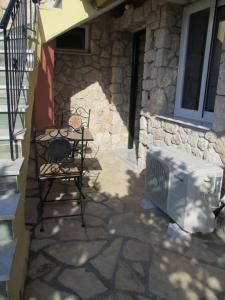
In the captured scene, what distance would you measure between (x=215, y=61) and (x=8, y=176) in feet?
8.95

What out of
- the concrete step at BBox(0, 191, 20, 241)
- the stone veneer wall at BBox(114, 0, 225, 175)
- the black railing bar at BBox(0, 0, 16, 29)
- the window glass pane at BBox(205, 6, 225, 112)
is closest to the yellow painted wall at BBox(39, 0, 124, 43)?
the stone veneer wall at BBox(114, 0, 225, 175)

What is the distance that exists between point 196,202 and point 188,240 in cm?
40

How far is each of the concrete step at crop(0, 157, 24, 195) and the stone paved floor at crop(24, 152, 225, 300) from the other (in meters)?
0.76

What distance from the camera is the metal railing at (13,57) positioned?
186 cm

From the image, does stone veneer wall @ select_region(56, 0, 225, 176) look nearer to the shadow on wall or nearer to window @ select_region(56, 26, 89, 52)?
the shadow on wall

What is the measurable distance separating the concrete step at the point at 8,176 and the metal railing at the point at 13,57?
0.38 feet

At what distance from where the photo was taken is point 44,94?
14.6ft

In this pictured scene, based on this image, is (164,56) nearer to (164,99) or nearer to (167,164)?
(164,99)

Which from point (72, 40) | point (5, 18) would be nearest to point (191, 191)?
point (5, 18)

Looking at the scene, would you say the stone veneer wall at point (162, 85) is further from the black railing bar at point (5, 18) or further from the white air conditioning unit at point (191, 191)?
the black railing bar at point (5, 18)

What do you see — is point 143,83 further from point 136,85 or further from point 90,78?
point 90,78

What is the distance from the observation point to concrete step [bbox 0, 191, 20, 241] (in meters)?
1.62

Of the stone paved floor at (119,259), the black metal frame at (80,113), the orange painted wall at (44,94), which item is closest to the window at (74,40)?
the orange painted wall at (44,94)

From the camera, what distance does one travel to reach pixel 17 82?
2.37 metres
